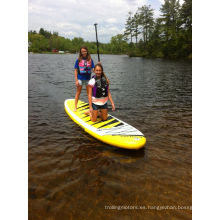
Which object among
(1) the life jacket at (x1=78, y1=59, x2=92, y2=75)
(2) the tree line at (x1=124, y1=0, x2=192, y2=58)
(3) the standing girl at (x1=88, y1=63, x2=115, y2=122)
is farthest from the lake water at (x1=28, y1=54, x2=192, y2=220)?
(2) the tree line at (x1=124, y1=0, x2=192, y2=58)

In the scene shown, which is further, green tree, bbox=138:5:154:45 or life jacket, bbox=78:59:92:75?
green tree, bbox=138:5:154:45

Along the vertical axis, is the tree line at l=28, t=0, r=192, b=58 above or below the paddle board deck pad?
above

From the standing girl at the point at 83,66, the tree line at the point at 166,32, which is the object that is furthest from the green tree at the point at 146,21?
the standing girl at the point at 83,66

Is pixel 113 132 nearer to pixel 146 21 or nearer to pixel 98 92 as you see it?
pixel 98 92

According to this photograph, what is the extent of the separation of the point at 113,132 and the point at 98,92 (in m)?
1.35

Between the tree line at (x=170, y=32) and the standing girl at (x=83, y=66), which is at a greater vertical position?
the tree line at (x=170, y=32)

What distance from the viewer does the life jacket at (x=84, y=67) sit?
6.21 meters

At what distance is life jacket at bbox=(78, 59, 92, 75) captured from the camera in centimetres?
621

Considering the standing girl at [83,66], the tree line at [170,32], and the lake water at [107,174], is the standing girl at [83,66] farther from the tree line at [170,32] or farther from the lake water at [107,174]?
the tree line at [170,32]

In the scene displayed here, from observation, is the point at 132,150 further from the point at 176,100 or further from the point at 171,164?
the point at 176,100

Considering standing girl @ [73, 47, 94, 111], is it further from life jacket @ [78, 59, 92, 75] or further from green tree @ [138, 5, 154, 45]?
green tree @ [138, 5, 154, 45]

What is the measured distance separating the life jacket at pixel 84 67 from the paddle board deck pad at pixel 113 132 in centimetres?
156
